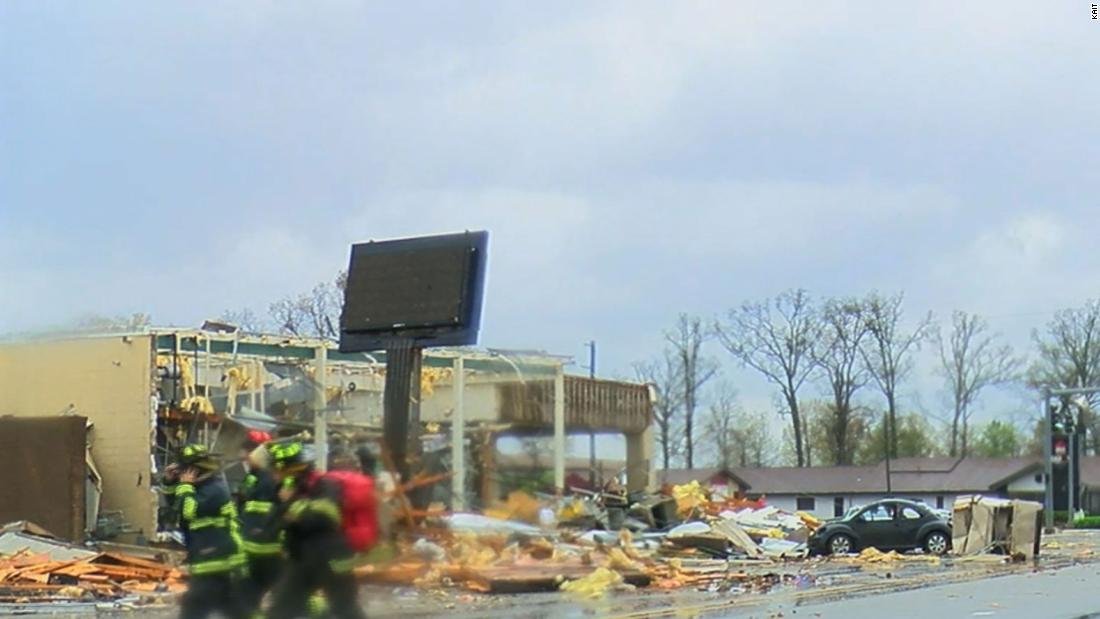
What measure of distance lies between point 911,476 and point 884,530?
57403 millimetres

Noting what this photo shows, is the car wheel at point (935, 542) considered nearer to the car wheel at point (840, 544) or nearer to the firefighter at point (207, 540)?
the car wheel at point (840, 544)

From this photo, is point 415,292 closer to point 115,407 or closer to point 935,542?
point 115,407

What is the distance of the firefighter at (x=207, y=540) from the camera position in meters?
10.8

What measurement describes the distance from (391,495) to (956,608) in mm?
6533

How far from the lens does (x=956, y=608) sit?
17.9m

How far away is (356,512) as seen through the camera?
1072 centimetres

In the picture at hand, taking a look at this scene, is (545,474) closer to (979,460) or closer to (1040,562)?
(1040,562)

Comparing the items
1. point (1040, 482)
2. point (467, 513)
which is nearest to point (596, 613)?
point (467, 513)

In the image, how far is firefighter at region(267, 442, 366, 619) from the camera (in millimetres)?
10617

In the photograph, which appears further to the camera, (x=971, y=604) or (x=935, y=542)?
(x=935, y=542)

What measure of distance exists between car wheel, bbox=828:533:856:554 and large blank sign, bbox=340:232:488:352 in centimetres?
1456

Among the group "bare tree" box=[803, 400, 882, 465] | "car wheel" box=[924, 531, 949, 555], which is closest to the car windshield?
"car wheel" box=[924, 531, 949, 555]

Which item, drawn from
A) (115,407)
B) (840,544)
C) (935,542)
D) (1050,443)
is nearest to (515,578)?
(115,407)

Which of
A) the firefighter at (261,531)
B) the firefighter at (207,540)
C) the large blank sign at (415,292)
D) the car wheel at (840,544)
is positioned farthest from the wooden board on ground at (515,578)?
the car wheel at (840,544)
